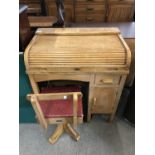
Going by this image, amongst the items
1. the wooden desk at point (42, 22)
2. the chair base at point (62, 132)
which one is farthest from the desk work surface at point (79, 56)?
the chair base at point (62, 132)

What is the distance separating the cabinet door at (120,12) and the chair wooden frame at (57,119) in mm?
1611

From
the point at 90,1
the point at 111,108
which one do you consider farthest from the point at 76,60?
the point at 90,1

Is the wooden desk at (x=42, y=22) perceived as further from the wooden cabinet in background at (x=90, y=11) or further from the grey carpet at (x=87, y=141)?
the grey carpet at (x=87, y=141)

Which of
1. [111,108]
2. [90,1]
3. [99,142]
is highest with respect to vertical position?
[90,1]

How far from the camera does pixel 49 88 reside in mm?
1481

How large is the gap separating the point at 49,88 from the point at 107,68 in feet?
1.90

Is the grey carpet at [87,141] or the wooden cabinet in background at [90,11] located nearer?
the grey carpet at [87,141]

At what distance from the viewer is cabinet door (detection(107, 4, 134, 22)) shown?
222 cm

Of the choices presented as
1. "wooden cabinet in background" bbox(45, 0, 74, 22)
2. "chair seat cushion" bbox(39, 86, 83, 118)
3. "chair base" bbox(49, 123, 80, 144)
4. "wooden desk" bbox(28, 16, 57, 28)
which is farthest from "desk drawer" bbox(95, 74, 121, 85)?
"wooden cabinet in background" bbox(45, 0, 74, 22)

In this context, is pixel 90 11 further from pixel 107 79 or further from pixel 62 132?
pixel 62 132

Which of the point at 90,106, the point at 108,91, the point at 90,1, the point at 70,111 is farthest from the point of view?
the point at 90,1

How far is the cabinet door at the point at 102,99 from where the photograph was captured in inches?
54.3

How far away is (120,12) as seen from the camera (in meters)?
2.27
